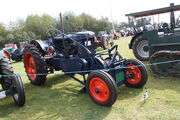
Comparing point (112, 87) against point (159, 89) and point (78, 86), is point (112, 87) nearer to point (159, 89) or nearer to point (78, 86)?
point (159, 89)

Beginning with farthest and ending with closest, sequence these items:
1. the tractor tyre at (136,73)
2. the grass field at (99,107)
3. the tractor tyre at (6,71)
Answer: the tractor tyre at (136,73) → the tractor tyre at (6,71) → the grass field at (99,107)

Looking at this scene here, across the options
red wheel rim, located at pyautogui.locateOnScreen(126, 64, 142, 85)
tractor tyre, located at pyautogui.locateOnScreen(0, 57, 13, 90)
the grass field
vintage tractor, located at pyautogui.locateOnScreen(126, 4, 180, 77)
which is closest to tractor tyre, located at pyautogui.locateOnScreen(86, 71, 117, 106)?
the grass field

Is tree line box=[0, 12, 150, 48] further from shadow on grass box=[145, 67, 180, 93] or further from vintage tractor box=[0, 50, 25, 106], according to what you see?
vintage tractor box=[0, 50, 25, 106]

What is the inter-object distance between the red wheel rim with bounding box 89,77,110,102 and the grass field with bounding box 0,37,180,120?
0.19 metres

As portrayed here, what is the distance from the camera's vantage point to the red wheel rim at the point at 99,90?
10.9 ft

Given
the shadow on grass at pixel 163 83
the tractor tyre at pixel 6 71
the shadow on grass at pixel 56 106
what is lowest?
the shadow on grass at pixel 56 106

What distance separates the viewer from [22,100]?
3.58 m

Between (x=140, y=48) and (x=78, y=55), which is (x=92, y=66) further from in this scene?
(x=140, y=48)

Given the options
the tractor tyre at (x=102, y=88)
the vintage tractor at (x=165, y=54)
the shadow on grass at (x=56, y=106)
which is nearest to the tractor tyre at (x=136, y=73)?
the vintage tractor at (x=165, y=54)

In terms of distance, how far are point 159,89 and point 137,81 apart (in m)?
0.54

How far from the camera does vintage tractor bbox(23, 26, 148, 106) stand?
3366mm

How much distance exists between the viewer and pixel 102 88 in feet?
11.1

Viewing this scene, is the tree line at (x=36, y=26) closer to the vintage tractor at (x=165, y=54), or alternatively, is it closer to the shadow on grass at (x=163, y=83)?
the vintage tractor at (x=165, y=54)

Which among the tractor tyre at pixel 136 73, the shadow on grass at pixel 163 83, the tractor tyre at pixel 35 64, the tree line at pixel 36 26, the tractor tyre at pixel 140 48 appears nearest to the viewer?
the tractor tyre at pixel 136 73
